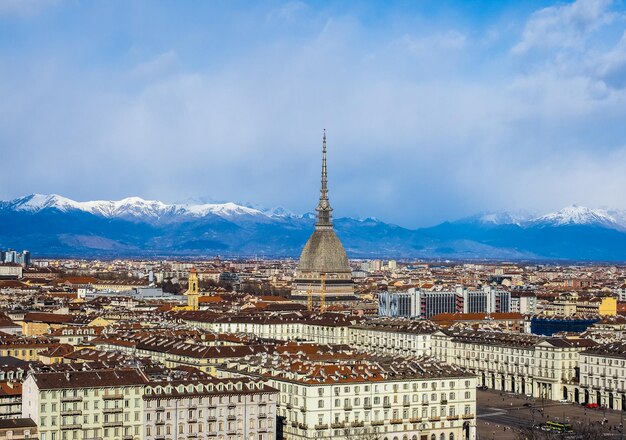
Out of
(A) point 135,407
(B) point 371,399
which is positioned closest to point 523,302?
(B) point 371,399

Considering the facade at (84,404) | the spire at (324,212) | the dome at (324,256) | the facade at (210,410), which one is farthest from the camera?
the spire at (324,212)

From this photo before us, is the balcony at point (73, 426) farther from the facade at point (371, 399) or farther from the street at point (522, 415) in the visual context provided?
the street at point (522, 415)

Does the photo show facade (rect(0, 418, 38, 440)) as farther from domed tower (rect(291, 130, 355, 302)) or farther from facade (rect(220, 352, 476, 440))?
domed tower (rect(291, 130, 355, 302))

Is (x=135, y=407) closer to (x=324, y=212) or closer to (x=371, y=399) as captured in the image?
(x=371, y=399)

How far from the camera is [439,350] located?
10125cm

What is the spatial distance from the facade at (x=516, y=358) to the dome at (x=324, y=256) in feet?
172

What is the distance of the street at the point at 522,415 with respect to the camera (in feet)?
239

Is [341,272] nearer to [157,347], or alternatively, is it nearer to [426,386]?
[157,347]

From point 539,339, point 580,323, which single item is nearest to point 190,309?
point 580,323

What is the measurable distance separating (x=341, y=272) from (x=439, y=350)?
5329cm

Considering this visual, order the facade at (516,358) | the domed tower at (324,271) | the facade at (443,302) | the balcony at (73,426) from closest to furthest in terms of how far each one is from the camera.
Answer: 1. the balcony at (73,426)
2. the facade at (516,358)
3. the domed tower at (324,271)
4. the facade at (443,302)

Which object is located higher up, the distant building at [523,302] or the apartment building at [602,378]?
the distant building at [523,302]

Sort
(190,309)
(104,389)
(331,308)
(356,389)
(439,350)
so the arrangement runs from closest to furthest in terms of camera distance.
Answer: (104,389) < (356,389) < (439,350) < (190,309) < (331,308)

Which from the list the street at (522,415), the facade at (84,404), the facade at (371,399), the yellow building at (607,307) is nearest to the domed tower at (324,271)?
the yellow building at (607,307)
